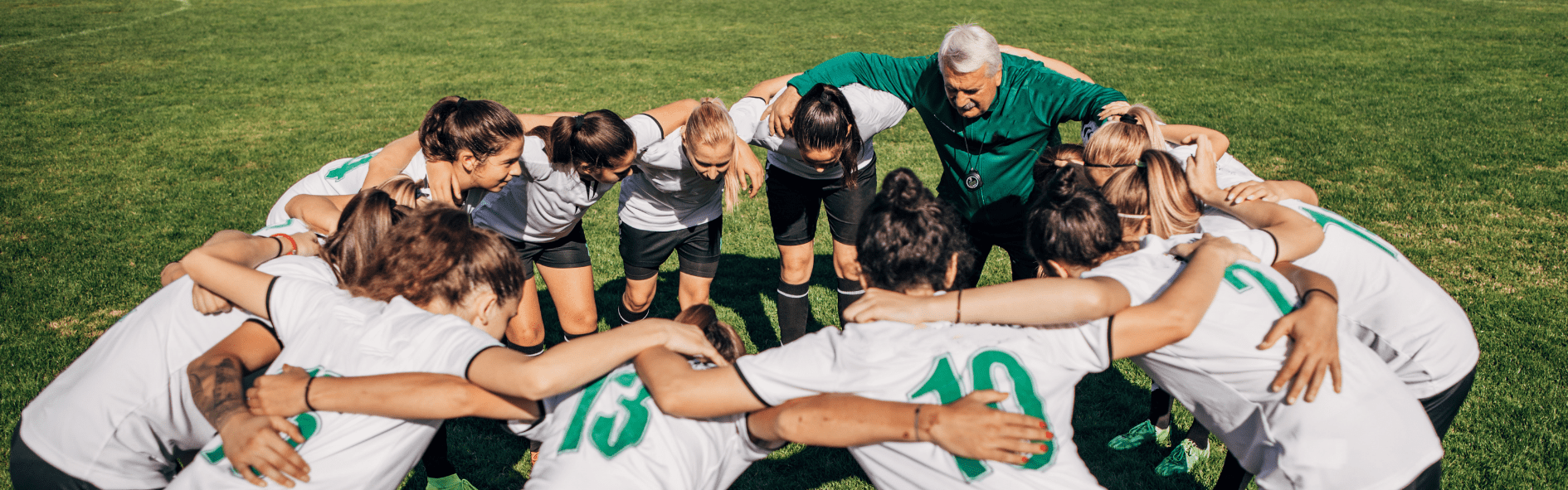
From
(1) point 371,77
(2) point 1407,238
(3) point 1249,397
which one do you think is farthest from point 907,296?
(1) point 371,77

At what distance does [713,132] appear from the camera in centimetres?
390

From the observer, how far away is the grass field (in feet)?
15.7

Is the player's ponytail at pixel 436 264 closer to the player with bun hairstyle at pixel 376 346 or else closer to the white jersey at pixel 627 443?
the player with bun hairstyle at pixel 376 346

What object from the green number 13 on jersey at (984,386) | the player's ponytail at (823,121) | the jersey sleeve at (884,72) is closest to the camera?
the green number 13 on jersey at (984,386)

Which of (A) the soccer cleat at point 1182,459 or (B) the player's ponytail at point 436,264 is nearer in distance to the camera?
(B) the player's ponytail at point 436,264

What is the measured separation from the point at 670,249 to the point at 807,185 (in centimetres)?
86

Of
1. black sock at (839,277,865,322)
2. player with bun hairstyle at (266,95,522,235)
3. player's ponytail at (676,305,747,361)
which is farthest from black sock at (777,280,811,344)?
player's ponytail at (676,305,747,361)

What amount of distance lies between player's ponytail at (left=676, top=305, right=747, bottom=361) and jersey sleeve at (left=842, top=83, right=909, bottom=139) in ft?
6.07

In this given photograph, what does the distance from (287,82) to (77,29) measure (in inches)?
326

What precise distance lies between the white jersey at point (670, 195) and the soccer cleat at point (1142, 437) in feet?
8.03

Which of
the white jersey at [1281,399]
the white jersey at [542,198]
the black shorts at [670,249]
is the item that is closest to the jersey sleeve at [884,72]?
the black shorts at [670,249]

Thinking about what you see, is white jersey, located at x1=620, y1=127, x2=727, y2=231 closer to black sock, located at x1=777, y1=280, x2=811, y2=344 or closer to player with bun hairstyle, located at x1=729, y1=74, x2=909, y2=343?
player with bun hairstyle, located at x1=729, y1=74, x2=909, y2=343

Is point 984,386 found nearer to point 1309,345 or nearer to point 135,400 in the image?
point 1309,345

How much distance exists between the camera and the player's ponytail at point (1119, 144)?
3.79 m
